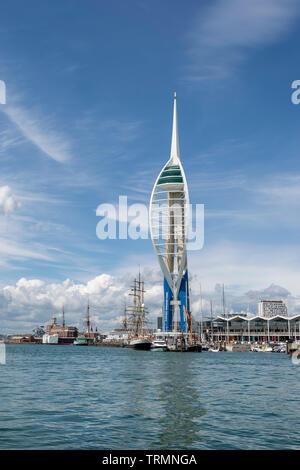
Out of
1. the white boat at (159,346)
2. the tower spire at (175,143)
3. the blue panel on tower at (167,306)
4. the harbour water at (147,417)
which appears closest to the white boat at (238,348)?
the blue panel on tower at (167,306)

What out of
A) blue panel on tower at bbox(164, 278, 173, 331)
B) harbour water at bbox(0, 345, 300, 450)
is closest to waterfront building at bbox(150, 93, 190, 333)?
blue panel on tower at bbox(164, 278, 173, 331)

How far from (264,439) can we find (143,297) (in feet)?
448

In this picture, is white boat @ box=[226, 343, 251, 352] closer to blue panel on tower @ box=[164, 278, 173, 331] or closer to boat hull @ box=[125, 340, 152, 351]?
blue panel on tower @ box=[164, 278, 173, 331]

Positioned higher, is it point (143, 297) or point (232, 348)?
point (143, 297)

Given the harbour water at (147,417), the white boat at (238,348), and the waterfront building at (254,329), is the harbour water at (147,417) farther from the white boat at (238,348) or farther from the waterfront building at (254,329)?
the waterfront building at (254,329)

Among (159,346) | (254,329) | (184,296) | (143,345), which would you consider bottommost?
(143,345)

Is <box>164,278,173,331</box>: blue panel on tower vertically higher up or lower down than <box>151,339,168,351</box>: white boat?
higher up

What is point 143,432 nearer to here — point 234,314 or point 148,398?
point 148,398

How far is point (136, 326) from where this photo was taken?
491ft

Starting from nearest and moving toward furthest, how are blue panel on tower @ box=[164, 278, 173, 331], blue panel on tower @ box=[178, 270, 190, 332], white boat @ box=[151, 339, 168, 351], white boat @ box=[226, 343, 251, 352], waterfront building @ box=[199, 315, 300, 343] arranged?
white boat @ box=[151, 339, 168, 351]
blue panel on tower @ box=[178, 270, 190, 332]
blue panel on tower @ box=[164, 278, 173, 331]
white boat @ box=[226, 343, 251, 352]
waterfront building @ box=[199, 315, 300, 343]

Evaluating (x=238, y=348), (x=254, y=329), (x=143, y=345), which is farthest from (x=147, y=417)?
(x=254, y=329)

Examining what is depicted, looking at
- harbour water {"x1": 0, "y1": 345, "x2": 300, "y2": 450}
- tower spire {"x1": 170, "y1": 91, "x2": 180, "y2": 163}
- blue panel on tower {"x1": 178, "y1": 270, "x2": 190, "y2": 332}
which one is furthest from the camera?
tower spire {"x1": 170, "y1": 91, "x2": 180, "y2": 163}

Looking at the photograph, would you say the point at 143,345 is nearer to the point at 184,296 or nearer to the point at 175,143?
the point at 184,296
